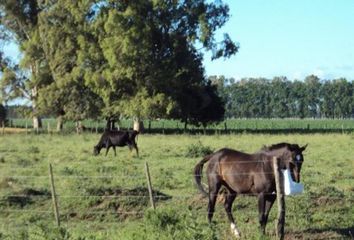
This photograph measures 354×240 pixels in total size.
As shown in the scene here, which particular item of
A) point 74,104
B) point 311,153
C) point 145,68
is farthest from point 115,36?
point 311,153

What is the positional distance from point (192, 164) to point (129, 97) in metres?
29.6

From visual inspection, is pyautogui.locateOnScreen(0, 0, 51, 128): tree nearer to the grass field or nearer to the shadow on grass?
the grass field

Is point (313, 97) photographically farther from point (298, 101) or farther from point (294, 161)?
point (294, 161)

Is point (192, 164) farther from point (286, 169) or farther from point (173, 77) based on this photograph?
point (173, 77)

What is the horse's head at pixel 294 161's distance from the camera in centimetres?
1186

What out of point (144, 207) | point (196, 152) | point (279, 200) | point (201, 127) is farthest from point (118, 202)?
point (201, 127)

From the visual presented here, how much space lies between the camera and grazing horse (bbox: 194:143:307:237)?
478 inches

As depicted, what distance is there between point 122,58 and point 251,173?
41.3m

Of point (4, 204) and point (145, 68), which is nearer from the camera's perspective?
point (4, 204)

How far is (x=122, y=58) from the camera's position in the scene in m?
53.1

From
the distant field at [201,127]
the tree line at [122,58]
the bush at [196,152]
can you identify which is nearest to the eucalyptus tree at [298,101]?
the distant field at [201,127]

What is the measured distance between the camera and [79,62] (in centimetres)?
5606

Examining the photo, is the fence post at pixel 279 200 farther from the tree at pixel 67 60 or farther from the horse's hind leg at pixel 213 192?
the tree at pixel 67 60

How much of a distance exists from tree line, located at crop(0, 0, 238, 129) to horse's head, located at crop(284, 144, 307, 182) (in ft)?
132
